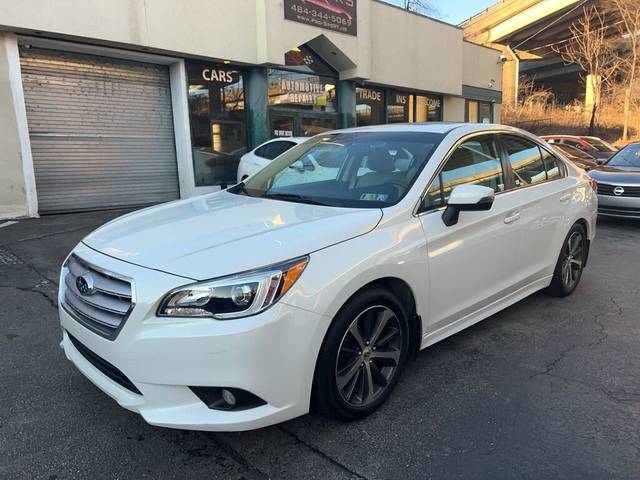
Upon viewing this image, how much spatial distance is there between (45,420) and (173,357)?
1172 millimetres

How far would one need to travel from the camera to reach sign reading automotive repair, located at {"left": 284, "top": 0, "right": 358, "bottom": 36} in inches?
487

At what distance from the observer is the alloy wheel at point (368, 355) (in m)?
2.72

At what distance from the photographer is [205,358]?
2256 millimetres

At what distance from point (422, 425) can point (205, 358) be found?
51.7 inches

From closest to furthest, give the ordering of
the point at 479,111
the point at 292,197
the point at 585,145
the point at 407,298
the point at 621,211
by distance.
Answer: the point at 407,298
the point at 292,197
the point at 621,211
the point at 585,145
the point at 479,111

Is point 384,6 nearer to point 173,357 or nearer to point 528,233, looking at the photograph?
point 528,233

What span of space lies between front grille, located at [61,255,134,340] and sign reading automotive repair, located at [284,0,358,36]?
433 inches

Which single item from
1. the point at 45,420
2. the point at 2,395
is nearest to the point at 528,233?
the point at 45,420

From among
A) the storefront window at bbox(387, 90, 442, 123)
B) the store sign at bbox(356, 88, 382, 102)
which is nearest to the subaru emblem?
the store sign at bbox(356, 88, 382, 102)

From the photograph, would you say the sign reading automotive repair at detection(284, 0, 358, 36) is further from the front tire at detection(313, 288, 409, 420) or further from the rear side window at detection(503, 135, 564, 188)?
the front tire at detection(313, 288, 409, 420)

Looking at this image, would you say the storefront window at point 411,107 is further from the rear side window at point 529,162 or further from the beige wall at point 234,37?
the rear side window at point 529,162

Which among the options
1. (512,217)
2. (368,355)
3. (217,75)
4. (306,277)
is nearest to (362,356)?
(368,355)

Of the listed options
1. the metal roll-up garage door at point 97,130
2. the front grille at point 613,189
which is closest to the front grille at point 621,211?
the front grille at point 613,189

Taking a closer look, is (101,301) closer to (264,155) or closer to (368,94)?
(264,155)
